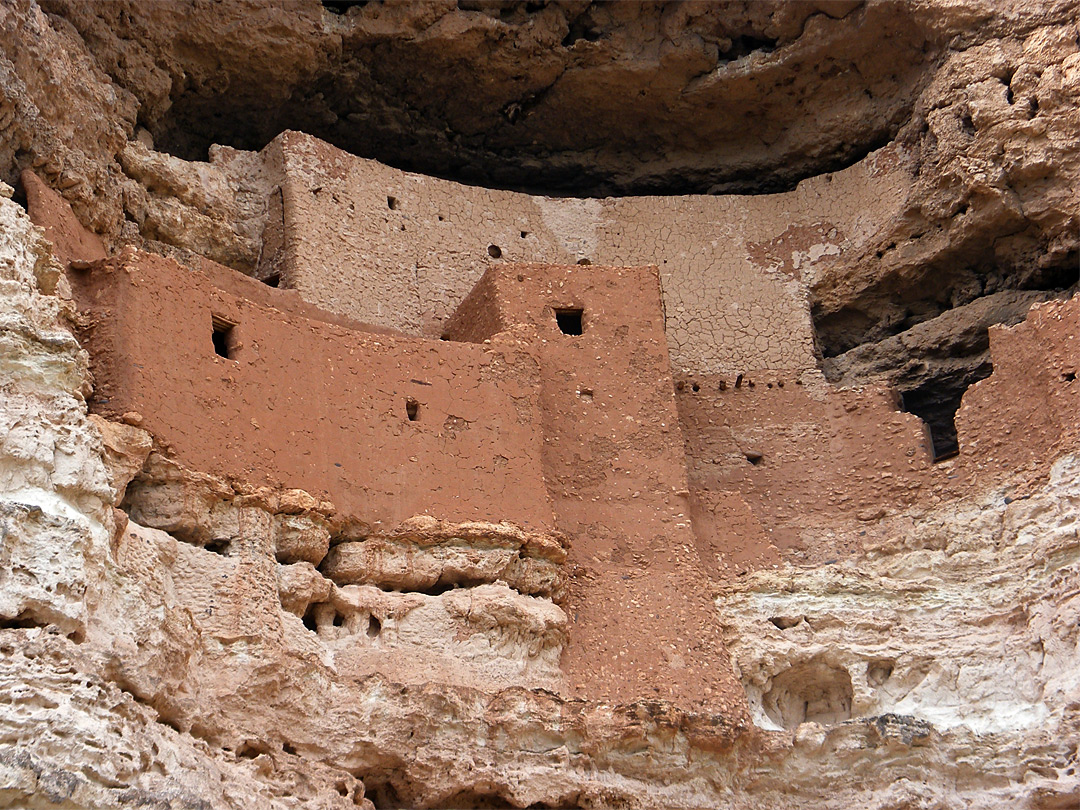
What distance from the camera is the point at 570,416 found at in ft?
47.6

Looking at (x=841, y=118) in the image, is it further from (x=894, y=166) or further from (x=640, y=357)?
(x=640, y=357)

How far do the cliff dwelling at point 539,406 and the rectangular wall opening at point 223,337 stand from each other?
0.05 metres

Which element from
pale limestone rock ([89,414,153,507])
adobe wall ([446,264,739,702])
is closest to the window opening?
adobe wall ([446,264,739,702])

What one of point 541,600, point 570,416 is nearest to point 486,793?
point 541,600

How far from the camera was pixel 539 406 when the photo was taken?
1420cm

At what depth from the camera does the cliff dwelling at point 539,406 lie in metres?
11.0

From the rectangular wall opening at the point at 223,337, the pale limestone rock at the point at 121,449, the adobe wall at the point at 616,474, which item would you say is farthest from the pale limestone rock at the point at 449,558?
the pale limestone rock at the point at 121,449

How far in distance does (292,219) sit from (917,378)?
21.3 feet

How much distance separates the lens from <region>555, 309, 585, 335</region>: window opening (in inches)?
599

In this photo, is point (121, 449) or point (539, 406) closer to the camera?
point (121, 449)

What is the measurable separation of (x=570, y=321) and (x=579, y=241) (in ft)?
9.60

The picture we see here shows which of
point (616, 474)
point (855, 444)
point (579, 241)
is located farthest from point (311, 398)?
point (579, 241)

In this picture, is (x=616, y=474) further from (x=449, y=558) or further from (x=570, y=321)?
(x=449, y=558)

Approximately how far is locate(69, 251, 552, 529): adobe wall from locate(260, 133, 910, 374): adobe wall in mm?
2005
